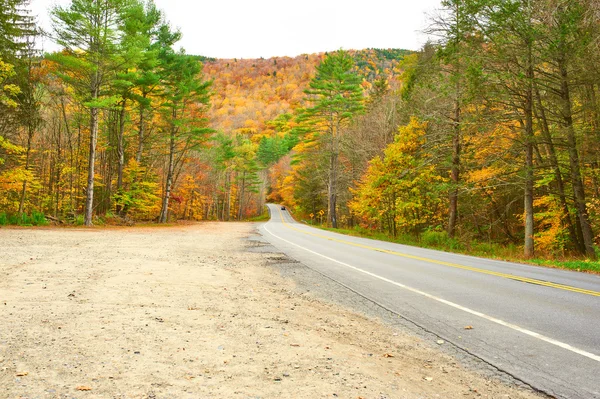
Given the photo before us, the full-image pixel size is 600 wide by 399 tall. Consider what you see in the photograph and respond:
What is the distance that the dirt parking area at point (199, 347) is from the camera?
309 centimetres

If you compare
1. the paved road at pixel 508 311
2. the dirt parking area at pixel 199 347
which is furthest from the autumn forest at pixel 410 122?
the dirt parking area at pixel 199 347

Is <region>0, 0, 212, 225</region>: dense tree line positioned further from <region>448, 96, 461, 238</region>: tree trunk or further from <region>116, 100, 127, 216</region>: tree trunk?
<region>448, 96, 461, 238</region>: tree trunk

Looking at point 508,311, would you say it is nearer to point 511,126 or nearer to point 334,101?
point 511,126

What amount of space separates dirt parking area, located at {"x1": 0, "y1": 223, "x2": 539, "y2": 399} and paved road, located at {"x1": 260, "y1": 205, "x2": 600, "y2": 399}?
0.52m

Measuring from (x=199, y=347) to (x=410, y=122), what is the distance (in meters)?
21.8

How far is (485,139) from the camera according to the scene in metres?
18.5

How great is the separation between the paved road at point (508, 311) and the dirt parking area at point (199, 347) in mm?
517

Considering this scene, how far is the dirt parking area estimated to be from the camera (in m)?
3.09

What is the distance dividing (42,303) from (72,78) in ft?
69.1

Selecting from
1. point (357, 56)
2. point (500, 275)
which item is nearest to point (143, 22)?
point (500, 275)

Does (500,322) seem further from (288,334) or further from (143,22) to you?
(143,22)

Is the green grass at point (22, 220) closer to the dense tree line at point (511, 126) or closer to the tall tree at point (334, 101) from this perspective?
the dense tree line at point (511, 126)

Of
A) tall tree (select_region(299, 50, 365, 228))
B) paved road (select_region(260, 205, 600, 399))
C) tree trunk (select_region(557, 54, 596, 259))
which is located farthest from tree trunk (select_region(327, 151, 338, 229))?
paved road (select_region(260, 205, 600, 399))

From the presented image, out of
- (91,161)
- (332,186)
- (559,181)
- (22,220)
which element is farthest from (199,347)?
(332,186)
